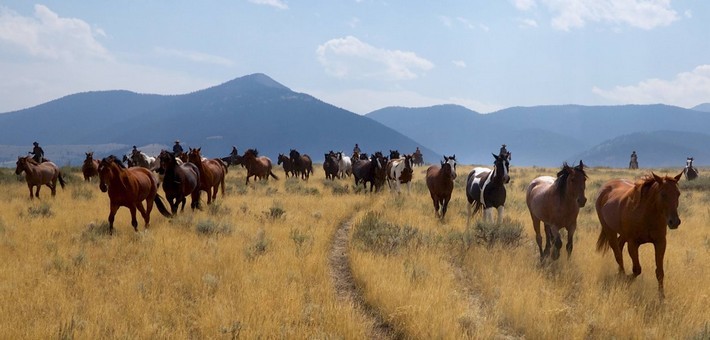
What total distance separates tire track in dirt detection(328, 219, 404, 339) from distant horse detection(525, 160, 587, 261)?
12.8 feet

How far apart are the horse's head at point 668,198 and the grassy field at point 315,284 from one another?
1.13 meters

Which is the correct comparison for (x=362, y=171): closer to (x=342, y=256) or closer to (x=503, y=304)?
(x=342, y=256)

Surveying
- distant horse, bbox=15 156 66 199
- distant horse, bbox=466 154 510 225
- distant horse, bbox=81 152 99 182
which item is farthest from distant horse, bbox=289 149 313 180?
distant horse, bbox=466 154 510 225

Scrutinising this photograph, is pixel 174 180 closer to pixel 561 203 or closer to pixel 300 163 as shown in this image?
pixel 561 203

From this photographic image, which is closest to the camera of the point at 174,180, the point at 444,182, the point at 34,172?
the point at 174,180

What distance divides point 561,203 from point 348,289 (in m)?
4.44

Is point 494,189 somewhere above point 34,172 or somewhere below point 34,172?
above

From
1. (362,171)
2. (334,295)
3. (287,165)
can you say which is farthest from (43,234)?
(287,165)

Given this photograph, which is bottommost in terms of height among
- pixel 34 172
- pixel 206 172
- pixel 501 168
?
pixel 34 172

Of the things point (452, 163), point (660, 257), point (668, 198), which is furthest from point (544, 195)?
point (452, 163)

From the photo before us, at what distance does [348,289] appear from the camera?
6871mm

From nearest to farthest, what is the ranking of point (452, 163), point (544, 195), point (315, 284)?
point (315, 284) → point (544, 195) → point (452, 163)

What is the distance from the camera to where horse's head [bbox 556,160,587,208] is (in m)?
7.83

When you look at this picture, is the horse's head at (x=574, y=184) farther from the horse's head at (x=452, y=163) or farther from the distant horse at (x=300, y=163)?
the distant horse at (x=300, y=163)
